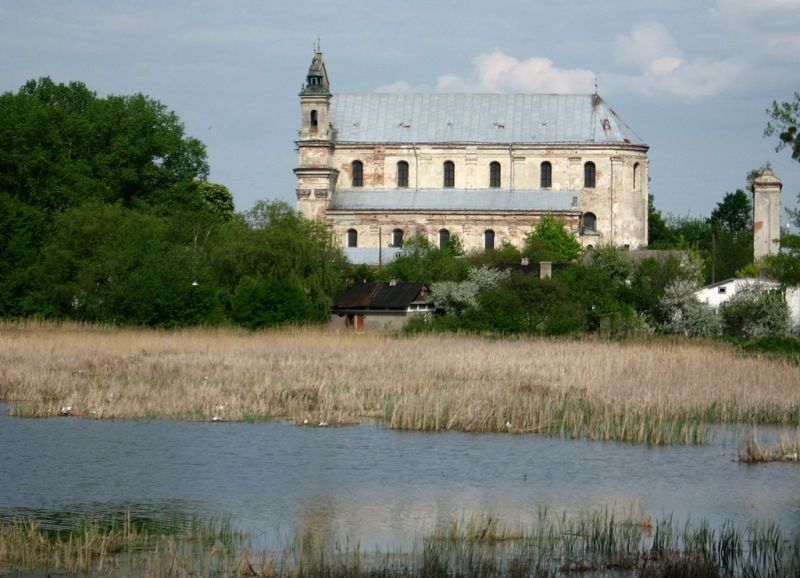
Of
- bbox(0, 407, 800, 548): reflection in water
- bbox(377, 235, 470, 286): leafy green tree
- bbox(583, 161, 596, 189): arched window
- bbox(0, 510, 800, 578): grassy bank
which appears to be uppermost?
bbox(583, 161, 596, 189): arched window

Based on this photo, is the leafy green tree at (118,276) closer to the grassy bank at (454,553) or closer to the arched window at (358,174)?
the arched window at (358,174)

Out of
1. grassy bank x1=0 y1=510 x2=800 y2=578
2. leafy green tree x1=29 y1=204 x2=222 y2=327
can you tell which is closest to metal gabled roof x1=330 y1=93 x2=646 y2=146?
leafy green tree x1=29 y1=204 x2=222 y2=327

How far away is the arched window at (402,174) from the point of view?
80312 millimetres

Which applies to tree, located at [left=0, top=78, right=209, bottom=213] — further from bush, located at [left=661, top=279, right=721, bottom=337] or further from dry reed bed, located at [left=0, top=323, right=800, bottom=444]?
dry reed bed, located at [left=0, top=323, right=800, bottom=444]

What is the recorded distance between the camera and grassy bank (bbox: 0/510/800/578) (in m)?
14.4

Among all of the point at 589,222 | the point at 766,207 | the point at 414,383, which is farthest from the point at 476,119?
the point at 414,383

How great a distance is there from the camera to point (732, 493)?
64.3ft

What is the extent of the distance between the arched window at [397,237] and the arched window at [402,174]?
3145 millimetres

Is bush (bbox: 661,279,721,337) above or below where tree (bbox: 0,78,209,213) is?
below

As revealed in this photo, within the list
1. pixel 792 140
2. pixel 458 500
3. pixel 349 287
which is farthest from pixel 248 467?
pixel 349 287

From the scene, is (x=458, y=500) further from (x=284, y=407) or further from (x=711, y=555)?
(x=284, y=407)

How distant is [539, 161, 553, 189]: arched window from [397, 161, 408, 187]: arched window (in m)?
7.16

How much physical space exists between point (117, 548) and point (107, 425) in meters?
9.56

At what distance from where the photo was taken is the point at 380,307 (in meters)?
53.7
